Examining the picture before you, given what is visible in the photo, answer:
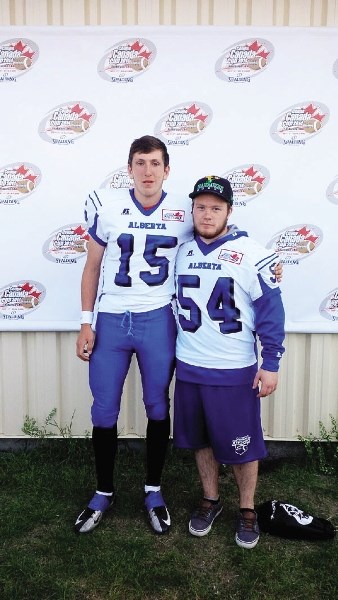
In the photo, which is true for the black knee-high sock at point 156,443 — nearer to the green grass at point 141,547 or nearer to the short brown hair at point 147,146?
the green grass at point 141,547

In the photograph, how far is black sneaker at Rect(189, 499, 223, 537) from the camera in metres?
2.85

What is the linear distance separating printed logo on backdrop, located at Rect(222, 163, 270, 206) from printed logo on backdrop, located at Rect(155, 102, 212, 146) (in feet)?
1.03

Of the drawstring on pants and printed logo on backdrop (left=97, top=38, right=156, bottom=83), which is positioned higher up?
printed logo on backdrop (left=97, top=38, right=156, bottom=83)

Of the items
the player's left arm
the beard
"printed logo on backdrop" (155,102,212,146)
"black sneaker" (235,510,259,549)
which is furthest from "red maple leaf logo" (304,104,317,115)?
"black sneaker" (235,510,259,549)

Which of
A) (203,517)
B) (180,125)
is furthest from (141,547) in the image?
(180,125)

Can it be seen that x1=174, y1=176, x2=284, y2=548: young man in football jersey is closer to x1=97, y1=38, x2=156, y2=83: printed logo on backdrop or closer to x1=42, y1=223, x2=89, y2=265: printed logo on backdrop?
x1=42, y1=223, x2=89, y2=265: printed logo on backdrop

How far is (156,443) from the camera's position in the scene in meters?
2.96

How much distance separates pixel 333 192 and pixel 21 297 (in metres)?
2.00

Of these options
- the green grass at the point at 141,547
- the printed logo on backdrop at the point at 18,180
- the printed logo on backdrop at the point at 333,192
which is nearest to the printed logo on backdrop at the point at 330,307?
the printed logo on backdrop at the point at 333,192

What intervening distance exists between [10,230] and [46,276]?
35cm

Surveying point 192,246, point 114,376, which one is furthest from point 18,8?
point 114,376

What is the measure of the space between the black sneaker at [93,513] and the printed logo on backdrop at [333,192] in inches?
83.5

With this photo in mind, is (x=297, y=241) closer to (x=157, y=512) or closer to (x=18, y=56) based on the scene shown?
(x=157, y=512)

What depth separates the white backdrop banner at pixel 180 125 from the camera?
3.39 metres
